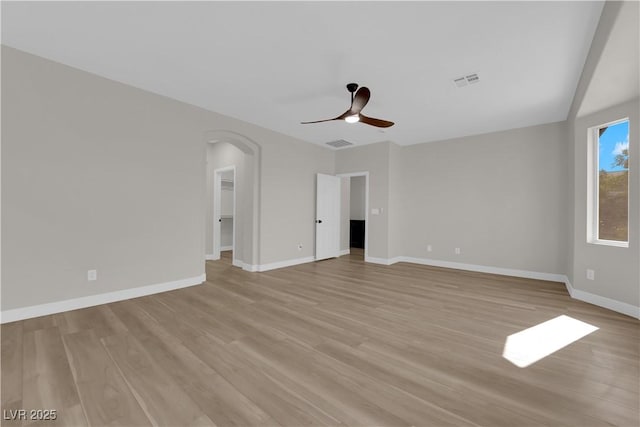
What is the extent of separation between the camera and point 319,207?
636 centimetres

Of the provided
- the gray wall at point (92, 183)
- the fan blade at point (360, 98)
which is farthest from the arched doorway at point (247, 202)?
the fan blade at point (360, 98)

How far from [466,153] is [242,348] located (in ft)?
18.2

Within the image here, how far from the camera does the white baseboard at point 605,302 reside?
302cm

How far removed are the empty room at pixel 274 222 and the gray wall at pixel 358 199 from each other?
14.1 ft

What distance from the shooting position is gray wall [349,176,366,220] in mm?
9578

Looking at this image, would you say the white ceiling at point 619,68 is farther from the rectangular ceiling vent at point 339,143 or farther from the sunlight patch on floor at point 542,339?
the rectangular ceiling vent at point 339,143

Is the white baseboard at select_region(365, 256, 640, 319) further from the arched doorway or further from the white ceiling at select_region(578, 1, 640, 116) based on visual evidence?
the arched doorway

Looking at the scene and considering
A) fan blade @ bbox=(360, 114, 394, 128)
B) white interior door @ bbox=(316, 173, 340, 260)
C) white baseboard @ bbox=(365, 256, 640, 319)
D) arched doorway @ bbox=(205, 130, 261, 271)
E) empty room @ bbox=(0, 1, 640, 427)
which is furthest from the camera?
white interior door @ bbox=(316, 173, 340, 260)

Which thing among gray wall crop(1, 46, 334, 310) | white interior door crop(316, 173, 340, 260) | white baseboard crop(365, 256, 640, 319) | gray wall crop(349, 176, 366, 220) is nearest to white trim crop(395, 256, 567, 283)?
white baseboard crop(365, 256, 640, 319)

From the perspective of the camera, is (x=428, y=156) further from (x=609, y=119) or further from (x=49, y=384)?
(x=49, y=384)

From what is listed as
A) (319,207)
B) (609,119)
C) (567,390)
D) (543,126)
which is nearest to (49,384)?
(567,390)

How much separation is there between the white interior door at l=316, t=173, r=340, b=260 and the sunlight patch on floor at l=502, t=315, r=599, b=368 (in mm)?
4306

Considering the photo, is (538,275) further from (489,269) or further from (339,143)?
(339,143)

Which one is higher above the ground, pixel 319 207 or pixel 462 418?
pixel 319 207
